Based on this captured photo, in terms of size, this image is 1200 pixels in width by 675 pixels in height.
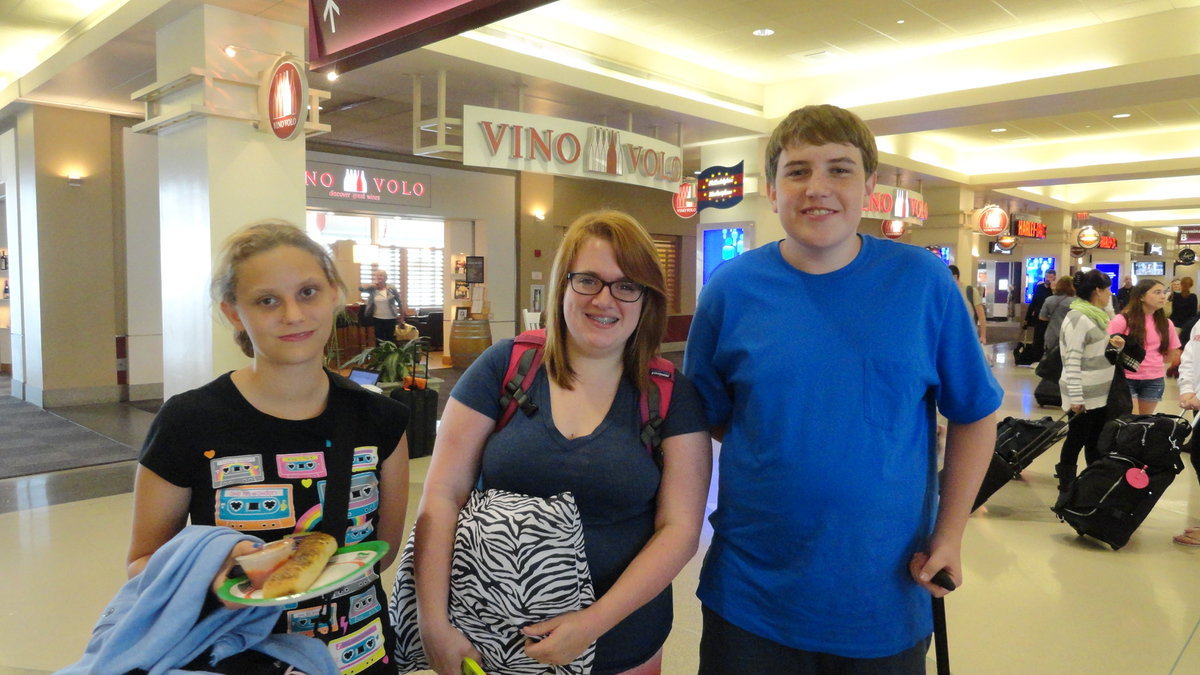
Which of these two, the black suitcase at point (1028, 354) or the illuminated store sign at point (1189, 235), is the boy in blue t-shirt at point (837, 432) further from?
the illuminated store sign at point (1189, 235)

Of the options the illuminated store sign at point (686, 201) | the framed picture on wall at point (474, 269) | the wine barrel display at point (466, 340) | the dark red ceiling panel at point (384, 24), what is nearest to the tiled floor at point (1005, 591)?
the dark red ceiling panel at point (384, 24)

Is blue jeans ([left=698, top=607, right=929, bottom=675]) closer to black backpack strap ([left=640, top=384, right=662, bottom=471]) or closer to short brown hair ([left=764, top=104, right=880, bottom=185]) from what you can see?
black backpack strap ([left=640, top=384, right=662, bottom=471])

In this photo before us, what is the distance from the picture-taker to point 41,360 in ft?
28.3

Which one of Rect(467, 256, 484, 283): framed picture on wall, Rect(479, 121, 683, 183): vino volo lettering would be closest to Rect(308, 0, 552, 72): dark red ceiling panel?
Rect(479, 121, 683, 183): vino volo lettering

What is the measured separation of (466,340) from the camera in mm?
12414

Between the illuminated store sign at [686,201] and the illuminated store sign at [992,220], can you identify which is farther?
the illuminated store sign at [992,220]

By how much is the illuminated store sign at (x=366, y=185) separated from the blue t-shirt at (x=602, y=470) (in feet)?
34.6

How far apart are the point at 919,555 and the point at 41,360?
32.9 feet

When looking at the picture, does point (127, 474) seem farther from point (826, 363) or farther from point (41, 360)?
point (826, 363)

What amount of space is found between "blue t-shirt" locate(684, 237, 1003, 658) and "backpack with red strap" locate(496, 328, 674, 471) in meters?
0.14

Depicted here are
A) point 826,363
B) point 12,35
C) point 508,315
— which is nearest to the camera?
point 826,363

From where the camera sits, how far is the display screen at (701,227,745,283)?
950cm

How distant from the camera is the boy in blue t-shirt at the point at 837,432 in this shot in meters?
1.39

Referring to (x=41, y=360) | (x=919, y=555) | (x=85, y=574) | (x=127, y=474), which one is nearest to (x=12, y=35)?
Result: (x=41, y=360)
